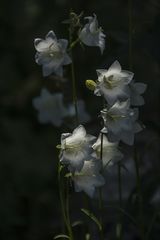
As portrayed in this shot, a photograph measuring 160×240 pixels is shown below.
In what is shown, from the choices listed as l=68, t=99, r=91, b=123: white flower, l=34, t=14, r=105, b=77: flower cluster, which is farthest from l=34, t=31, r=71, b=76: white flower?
l=68, t=99, r=91, b=123: white flower

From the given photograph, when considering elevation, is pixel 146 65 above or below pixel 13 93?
above

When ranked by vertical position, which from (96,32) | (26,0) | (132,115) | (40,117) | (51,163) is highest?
(96,32)

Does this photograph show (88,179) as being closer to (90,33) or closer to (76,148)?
(76,148)

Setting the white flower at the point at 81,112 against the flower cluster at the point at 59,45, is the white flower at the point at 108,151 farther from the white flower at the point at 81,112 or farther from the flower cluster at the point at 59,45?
the white flower at the point at 81,112

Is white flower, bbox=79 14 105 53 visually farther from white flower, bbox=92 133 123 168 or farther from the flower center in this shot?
white flower, bbox=92 133 123 168

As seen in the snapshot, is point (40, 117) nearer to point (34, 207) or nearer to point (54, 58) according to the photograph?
point (54, 58)

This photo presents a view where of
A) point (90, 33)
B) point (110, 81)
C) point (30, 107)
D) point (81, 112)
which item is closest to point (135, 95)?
point (110, 81)

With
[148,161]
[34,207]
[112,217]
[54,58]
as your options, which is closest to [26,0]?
[34,207]
